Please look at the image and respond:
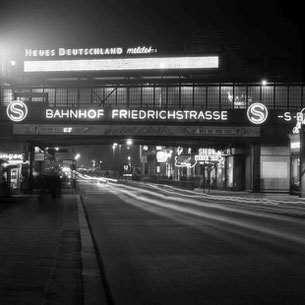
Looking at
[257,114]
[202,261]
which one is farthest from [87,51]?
[202,261]

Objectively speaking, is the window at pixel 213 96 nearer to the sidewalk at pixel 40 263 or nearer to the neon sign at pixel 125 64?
the neon sign at pixel 125 64

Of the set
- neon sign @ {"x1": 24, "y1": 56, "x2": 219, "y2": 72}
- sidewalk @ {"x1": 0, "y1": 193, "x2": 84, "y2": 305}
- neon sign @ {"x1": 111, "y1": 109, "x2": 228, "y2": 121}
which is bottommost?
sidewalk @ {"x1": 0, "y1": 193, "x2": 84, "y2": 305}

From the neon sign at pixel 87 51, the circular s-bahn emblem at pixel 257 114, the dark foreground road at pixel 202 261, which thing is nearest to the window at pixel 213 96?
the circular s-bahn emblem at pixel 257 114

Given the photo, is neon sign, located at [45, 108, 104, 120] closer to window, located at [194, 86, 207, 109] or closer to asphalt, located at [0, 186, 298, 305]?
window, located at [194, 86, 207, 109]

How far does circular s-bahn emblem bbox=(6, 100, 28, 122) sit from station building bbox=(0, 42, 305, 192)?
8 centimetres

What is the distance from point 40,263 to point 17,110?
43.1m

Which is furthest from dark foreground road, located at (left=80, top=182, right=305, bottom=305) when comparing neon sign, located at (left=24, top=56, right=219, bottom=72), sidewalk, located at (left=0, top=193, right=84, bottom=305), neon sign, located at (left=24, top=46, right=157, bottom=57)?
neon sign, located at (left=24, top=46, right=157, bottom=57)

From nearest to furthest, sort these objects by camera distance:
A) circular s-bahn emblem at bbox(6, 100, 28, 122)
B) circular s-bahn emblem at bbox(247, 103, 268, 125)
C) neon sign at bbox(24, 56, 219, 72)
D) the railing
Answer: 1. circular s-bahn emblem at bbox(247, 103, 268, 125)
2. circular s-bahn emblem at bbox(6, 100, 28, 122)
3. the railing
4. neon sign at bbox(24, 56, 219, 72)

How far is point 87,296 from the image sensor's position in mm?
9023

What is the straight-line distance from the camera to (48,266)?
12.1 metres

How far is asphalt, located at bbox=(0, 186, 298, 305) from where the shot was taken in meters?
9.10

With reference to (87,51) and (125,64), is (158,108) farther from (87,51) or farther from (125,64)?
(87,51)

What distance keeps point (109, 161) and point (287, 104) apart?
436 ft

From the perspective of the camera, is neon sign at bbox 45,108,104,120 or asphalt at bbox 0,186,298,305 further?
neon sign at bbox 45,108,104,120
